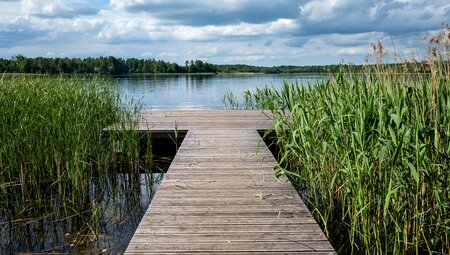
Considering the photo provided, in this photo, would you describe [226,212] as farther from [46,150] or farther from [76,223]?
[46,150]

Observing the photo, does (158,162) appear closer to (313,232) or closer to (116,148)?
(116,148)

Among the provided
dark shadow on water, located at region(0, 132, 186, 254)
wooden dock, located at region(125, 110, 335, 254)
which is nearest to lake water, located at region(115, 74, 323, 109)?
wooden dock, located at region(125, 110, 335, 254)

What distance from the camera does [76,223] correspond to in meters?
3.88

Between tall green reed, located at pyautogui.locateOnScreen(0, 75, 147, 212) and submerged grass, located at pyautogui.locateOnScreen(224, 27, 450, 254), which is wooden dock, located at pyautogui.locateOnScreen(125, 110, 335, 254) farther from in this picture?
tall green reed, located at pyautogui.locateOnScreen(0, 75, 147, 212)

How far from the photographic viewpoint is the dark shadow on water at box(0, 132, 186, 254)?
11.3ft

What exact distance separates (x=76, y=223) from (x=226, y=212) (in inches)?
73.9

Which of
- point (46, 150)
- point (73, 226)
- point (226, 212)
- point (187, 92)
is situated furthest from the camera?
point (187, 92)

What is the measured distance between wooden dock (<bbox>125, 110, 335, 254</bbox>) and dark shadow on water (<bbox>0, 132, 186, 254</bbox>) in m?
0.72

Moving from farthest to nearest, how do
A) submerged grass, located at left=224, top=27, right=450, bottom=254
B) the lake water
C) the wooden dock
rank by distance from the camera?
the lake water < submerged grass, located at left=224, top=27, right=450, bottom=254 < the wooden dock

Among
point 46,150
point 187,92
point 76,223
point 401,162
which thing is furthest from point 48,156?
point 187,92

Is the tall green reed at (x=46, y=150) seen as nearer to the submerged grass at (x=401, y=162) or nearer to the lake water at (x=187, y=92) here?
the lake water at (x=187, y=92)

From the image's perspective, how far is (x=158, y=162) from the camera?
654cm

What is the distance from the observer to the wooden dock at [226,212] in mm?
2301

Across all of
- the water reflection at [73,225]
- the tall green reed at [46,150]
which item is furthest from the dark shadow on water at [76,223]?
the tall green reed at [46,150]
